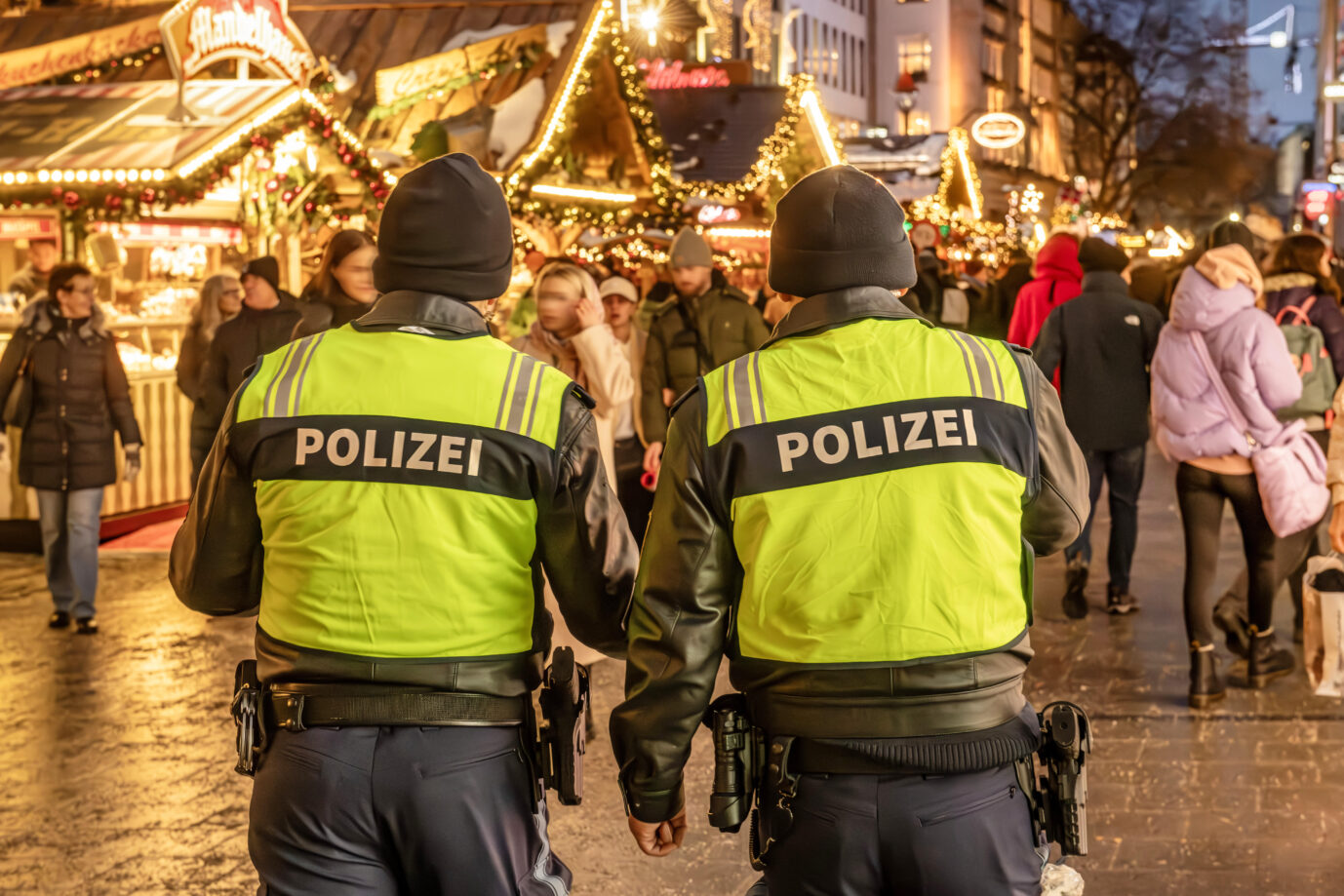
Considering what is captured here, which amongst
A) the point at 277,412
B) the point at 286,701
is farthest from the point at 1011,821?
the point at 277,412

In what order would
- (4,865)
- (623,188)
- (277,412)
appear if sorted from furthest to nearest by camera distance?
(623,188), (4,865), (277,412)

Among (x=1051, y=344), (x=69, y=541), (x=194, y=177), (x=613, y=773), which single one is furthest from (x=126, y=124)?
(x=613, y=773)

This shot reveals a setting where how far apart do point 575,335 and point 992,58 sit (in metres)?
78.5

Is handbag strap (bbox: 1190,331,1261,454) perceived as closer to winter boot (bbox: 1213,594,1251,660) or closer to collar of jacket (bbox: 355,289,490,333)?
winter boot (bbox: 1213,594,1251,660)

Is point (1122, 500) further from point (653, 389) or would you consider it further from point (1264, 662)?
point (653, 389)

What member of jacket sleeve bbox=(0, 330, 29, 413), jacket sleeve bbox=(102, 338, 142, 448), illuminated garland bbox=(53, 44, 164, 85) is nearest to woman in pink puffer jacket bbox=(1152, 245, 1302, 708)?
jacket sleeve bbox=(102, 338, 142, 448)

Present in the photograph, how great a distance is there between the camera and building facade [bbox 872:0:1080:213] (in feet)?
234

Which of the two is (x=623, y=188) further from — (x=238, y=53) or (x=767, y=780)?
(x=767, y=780)

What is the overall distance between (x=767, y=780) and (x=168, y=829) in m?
3.35

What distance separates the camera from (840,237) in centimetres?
305

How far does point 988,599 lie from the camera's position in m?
2.88

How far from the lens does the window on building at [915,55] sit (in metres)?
72.8

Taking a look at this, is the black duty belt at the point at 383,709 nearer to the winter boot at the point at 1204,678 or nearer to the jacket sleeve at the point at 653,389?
the winter boot at the point at 1204,678

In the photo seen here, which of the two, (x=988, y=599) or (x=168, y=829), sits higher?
(x=988, y=599)
